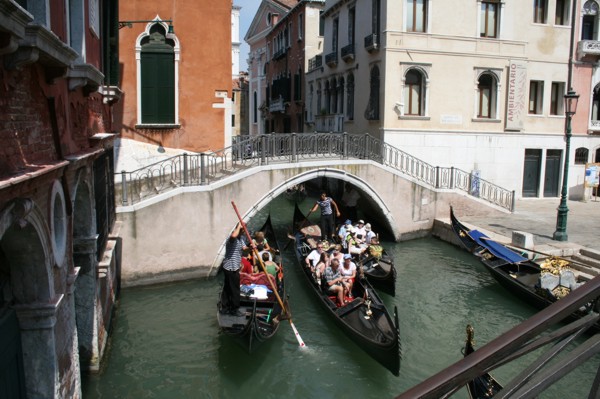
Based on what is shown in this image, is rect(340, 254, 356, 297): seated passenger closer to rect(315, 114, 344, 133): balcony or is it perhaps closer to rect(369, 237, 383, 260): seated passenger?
rect(369, 237, 383, 260): seated passenger

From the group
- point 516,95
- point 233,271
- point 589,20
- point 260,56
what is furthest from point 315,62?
point 233,271

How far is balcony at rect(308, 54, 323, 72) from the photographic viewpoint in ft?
62.3

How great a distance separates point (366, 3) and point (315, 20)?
6780 millimetres

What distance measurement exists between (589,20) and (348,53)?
642 centimetres

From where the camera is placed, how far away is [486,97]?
1410 cm

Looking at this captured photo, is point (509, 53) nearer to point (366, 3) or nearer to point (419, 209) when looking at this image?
point (366, 3)

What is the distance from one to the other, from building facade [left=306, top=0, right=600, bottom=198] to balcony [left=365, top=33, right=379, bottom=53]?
0.03 metres

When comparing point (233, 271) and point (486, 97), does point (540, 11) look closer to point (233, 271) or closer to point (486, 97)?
point (486, 97)

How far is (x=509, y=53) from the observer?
45.5ft

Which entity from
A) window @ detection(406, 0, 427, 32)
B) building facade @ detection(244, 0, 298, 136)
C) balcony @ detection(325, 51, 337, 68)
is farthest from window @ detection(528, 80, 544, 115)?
building facade @ detection(244, 0, 298, 136)

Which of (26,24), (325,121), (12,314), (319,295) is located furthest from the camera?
(325,121)

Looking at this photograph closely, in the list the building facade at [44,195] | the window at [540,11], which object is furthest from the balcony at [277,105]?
the building facade at [44,195]

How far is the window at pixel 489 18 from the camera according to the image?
13625mm

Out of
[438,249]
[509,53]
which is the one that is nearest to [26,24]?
[438,249]
